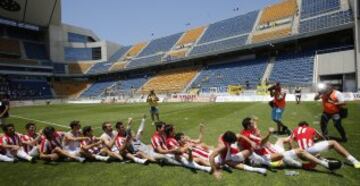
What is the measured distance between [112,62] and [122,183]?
247 ft

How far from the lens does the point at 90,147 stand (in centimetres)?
980

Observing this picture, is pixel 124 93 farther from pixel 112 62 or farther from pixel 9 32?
pixel 9 32

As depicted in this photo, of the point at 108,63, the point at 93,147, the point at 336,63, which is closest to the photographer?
the point at 93,147

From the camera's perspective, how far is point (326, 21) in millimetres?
42781

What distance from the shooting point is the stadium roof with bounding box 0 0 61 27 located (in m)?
63.2

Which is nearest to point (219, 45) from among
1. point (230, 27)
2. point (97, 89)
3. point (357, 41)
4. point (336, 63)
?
point (230, 27)

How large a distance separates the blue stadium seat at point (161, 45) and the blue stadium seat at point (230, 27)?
9.03 metres

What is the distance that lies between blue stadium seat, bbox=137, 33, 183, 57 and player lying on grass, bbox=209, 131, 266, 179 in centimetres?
6292

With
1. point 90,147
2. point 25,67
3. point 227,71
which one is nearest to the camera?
point 90,147

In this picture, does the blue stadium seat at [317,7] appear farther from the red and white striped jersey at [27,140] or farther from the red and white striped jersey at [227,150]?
the red and white striped jersey at [27,140]

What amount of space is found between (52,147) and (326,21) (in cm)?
4180

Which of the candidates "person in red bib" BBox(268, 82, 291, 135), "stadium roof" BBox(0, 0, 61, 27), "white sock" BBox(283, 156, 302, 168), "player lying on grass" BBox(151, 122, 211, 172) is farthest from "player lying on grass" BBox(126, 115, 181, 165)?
"stadium roof" BBox(0, 0, 61, 27)

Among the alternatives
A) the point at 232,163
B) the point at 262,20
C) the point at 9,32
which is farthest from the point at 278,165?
Answer: the point at 9,32

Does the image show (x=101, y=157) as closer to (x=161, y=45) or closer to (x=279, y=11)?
(x=279, y=11)
